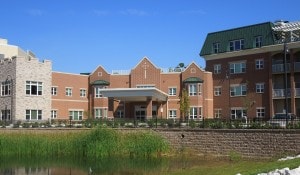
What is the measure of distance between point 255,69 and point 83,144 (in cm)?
2860

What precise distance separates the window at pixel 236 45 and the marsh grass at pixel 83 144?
27.3 meters

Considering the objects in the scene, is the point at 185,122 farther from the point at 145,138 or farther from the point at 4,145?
the point at 4,145

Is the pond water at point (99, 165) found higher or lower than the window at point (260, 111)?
lower

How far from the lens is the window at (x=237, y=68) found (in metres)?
57.8

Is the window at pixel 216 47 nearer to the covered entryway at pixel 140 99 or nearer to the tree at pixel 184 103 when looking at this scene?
the tree at pixel 184 103

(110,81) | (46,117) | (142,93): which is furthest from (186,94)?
(46,117)

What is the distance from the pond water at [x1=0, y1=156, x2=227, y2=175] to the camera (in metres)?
27.4

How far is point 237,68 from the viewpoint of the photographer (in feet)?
192

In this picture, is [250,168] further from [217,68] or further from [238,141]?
[217,68]

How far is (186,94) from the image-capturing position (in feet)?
186

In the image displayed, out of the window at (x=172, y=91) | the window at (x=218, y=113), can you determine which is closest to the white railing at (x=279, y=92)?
the window at (x=218, y=113)

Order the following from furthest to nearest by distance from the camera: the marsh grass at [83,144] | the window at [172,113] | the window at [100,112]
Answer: the window at [100,112] < the window at [172,113] < the marsh grass at [83,144]

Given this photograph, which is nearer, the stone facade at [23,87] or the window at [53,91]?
the stone facade at [23,87]

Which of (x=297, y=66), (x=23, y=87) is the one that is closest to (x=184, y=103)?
(x=297, y=66)
